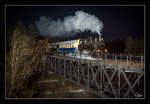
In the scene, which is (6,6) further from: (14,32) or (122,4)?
(122,4)

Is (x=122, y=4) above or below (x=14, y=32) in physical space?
above

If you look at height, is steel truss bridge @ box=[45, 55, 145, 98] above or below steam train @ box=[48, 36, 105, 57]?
below

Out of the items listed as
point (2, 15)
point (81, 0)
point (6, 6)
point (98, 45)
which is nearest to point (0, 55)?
point (2, 15)

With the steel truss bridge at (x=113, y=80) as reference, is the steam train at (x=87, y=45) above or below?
above

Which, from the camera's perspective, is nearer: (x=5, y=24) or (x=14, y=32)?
(x=5, y=24)

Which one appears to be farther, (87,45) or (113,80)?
(87,45)

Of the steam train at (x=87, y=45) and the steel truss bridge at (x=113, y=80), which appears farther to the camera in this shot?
the steam train at (x=87, y=45)

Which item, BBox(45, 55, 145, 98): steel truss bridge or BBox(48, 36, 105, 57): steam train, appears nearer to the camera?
BBox(45, 55, 145, 98): steel truss bridge

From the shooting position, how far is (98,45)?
9977 millimetres

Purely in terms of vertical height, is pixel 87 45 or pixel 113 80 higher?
pixel 87 45
